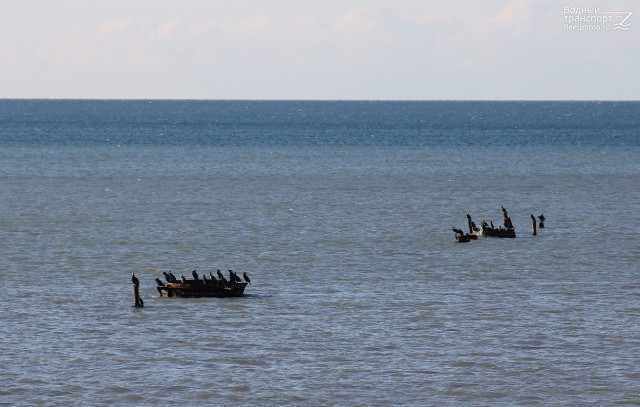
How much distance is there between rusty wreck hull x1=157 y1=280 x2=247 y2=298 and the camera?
160 ft

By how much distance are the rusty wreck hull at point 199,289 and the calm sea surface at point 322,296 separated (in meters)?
0.68

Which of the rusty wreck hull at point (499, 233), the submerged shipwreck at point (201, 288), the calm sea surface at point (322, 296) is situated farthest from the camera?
the rusty wreck hull at point (499, 233)

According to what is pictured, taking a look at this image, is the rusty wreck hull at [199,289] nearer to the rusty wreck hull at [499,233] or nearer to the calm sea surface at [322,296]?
the calm sea surface at [322,296]

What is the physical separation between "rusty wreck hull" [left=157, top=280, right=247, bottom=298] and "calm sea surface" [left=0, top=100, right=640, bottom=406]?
68 centimetres

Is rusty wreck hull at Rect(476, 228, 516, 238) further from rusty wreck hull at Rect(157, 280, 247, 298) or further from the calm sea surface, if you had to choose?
rusty wreck hull at Rect(157, 280, 247, 298)

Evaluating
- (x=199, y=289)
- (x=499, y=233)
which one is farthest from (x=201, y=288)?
(x=499, y=233)

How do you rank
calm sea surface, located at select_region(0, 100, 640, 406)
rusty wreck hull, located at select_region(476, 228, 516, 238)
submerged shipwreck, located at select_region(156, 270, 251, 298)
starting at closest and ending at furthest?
calm sea surface, located at select_region(0, 100, 640, 406)
submerged shipwreck, located at select_region(156, 270, 251, 298)
rusty wreck hull, located at select_region(476, 228, 516, 238)

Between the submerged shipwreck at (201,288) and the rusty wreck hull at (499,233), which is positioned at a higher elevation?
the rusty wreck hull at (499,233)

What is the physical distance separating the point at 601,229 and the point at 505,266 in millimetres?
17650

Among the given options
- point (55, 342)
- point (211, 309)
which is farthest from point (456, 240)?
point (55, 342)

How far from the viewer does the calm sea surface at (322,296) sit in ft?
117

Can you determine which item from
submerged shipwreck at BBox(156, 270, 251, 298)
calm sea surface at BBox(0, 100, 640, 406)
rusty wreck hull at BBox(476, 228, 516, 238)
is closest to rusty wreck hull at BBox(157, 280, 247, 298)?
submerged shipwreck at BBox(156, 270, 251, 298)

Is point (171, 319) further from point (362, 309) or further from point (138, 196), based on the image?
point (138, 196)

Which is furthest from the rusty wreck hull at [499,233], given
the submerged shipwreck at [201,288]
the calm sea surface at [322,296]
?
the submerged shipwreck at [201,288]
